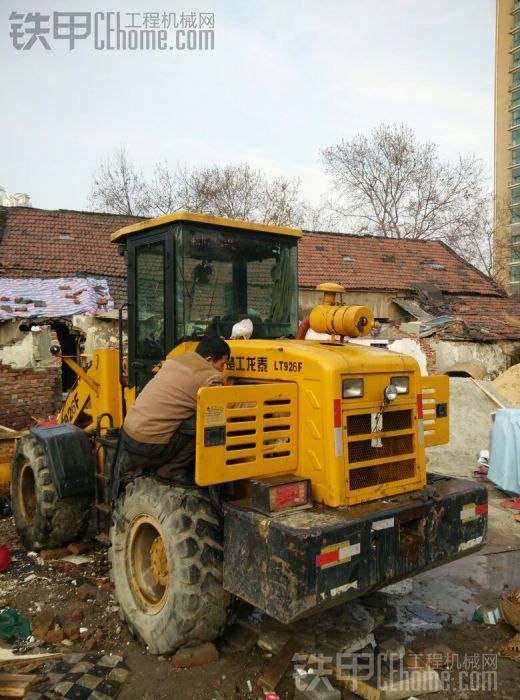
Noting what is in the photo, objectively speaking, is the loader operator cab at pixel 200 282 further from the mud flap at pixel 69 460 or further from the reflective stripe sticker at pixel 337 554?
the reflective stripe sticker at pixel 337 554

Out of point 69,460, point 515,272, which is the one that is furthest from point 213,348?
point 515,272

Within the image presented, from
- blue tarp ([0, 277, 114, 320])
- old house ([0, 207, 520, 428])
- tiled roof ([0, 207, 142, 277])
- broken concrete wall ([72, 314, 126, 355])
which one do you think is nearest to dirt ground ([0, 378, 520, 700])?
old house ([0, 207, 520, 428])

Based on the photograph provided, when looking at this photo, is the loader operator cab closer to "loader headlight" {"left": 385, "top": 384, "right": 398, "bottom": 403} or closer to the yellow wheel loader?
the yellow wheel loader

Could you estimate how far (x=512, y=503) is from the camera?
23.7 ft

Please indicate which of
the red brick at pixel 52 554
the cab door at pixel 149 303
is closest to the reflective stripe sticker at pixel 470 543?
the cab door at pixel 149 303

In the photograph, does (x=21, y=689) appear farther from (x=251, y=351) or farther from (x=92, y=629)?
(x=251, y=351)

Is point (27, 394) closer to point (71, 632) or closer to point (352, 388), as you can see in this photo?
point (71, 632)

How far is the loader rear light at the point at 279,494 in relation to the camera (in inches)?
129

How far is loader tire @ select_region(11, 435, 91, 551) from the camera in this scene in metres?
5.15

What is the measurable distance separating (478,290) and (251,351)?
55.8ft

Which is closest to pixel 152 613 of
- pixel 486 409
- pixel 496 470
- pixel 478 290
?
pixel 496 470

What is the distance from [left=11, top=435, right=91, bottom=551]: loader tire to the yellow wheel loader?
51 cm

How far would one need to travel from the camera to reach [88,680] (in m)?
3.34

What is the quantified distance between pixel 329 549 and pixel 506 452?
17.9 ft
